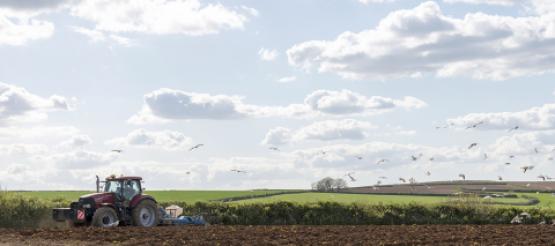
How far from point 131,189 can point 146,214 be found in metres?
1.39

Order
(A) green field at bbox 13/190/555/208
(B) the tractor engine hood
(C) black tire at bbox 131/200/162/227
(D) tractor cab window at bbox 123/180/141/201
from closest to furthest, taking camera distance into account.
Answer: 1. (B) the tractor engine hood
2. (C) black tire at bbox 131/200/162/227
3. (D) tractor cab window at bbox 123/180/141/201
4. (A) green field at bbox 13/190/555/208

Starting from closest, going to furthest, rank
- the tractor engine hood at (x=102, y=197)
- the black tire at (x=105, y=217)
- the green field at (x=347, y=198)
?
the black tire at (x=105, y=217), the tractor engine hood at (x=102, y=197), the green field at (x=347, y=198)

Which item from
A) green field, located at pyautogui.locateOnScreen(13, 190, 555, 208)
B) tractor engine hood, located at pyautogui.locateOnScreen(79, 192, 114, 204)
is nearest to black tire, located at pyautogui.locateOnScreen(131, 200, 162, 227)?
tractor engine hood, located at pyautogui.locateOnScreen(79, 192, 114, 204)

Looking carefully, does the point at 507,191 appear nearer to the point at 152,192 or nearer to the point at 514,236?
the point at 152,192

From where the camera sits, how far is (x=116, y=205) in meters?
33.4

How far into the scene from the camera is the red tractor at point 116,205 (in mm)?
33094

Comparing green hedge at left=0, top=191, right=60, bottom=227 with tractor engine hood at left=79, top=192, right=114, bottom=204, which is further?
green hedge at left=0, top=191, right=60, bottom=227

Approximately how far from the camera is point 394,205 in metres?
47.0

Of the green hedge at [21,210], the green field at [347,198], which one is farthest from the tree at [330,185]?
the green hedge at [21,210]

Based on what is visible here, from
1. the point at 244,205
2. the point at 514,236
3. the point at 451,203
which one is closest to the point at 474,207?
the point at 451,203

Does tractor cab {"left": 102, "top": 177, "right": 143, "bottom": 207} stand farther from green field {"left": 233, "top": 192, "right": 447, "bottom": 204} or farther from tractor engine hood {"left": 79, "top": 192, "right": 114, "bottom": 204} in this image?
green field {"left": 233, "top": 192, "right": 447, "bottom": 204}

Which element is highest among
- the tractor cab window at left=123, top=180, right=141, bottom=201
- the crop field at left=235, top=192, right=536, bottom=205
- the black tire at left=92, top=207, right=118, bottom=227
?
the tractor cab window at left=123, top=180, right=141, bottom=201

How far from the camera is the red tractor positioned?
3309 cm

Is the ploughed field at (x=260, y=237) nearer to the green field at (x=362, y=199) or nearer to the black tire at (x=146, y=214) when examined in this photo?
the black tire at (x=146, y=214)
